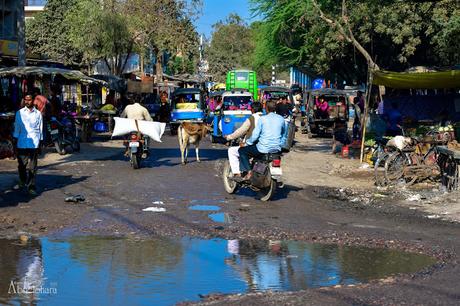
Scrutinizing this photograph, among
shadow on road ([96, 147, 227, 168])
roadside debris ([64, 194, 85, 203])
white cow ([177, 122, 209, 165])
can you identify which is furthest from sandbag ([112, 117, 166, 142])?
roadside debris ([64, 194, 85, 203])

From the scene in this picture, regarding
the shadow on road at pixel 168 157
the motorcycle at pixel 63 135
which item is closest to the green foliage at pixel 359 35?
the shadow on road at pixel 168 157

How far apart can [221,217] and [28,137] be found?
437cm

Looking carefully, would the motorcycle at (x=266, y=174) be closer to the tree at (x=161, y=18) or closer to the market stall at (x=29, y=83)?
the market stall at (x=29, y=83)

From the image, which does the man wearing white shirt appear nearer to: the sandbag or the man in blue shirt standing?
the man in blue shirt standing

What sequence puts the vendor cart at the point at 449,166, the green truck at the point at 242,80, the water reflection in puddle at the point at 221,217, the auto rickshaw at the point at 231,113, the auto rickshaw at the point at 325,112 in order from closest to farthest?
the water reflection in puddle at the point at 221,217 → the vendor cart at the point at 449,166 → the auto rickshaw at the point at 231,113 → the auto rickshaw at the point at 325,112 → the green truck at the point at 242,80

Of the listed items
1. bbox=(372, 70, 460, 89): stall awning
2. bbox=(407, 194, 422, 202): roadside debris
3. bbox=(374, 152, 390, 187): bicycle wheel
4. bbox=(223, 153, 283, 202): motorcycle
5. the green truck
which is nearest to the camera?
bbox=(223, 153, 283, 202): motorcycle

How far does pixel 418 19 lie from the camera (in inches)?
1490

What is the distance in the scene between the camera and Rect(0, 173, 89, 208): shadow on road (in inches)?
476

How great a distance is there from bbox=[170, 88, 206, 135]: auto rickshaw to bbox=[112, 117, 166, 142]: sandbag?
1545 centimetres

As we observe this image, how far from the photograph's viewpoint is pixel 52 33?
60375mm

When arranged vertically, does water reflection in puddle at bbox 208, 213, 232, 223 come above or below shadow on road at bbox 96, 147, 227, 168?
below

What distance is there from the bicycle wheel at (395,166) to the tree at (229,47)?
3791 inches

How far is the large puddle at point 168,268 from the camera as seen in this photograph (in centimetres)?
661

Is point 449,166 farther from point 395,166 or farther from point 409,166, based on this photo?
point 395,166
